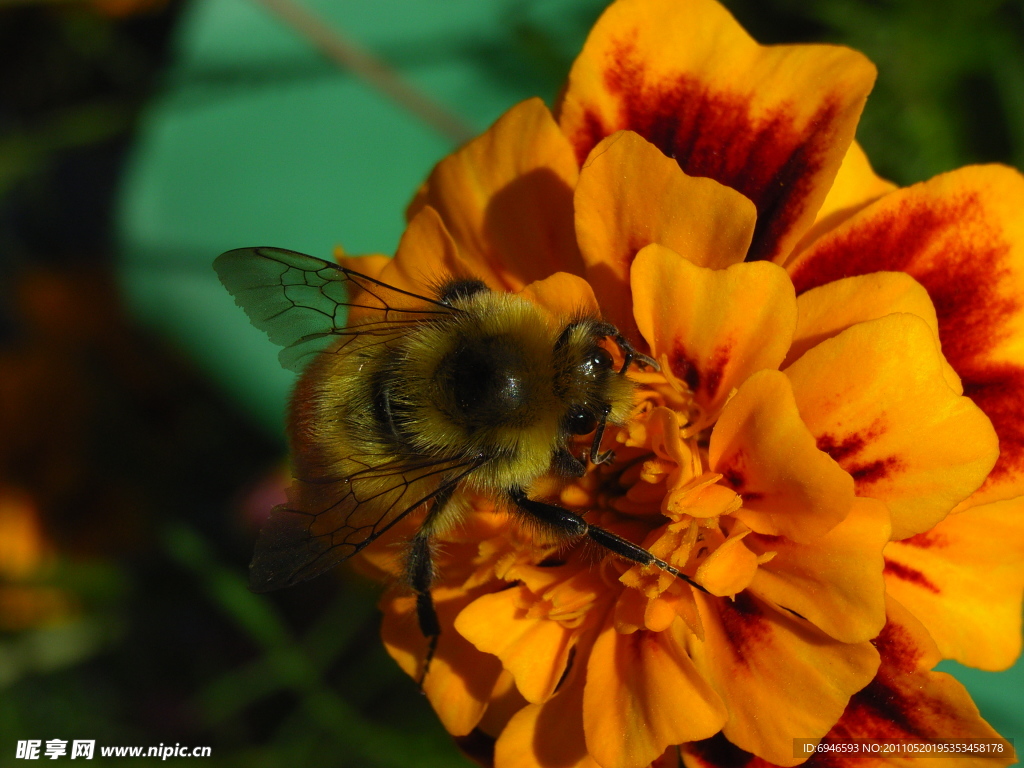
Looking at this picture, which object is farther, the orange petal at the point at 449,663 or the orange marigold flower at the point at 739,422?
the orange petal at the point at 449,663

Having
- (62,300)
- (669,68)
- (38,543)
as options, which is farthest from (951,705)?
(62,300)

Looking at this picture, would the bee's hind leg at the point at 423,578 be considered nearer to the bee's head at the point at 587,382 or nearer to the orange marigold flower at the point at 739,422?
the orange marigold flower at the point at 739,422

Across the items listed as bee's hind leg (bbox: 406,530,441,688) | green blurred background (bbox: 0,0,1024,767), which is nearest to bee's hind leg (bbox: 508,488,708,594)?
bee's hind leg (bbox: 406,530,441,688)

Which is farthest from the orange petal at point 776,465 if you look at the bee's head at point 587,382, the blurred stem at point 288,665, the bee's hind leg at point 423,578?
the blurred stem at point 288,665

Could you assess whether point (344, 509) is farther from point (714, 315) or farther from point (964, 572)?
point (964, 572)

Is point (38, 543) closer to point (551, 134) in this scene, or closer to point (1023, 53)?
point (551, 134)

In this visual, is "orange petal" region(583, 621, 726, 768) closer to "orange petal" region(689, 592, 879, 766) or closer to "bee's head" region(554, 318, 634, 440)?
A: "orange petal" region(689, 592, 879, 766)
